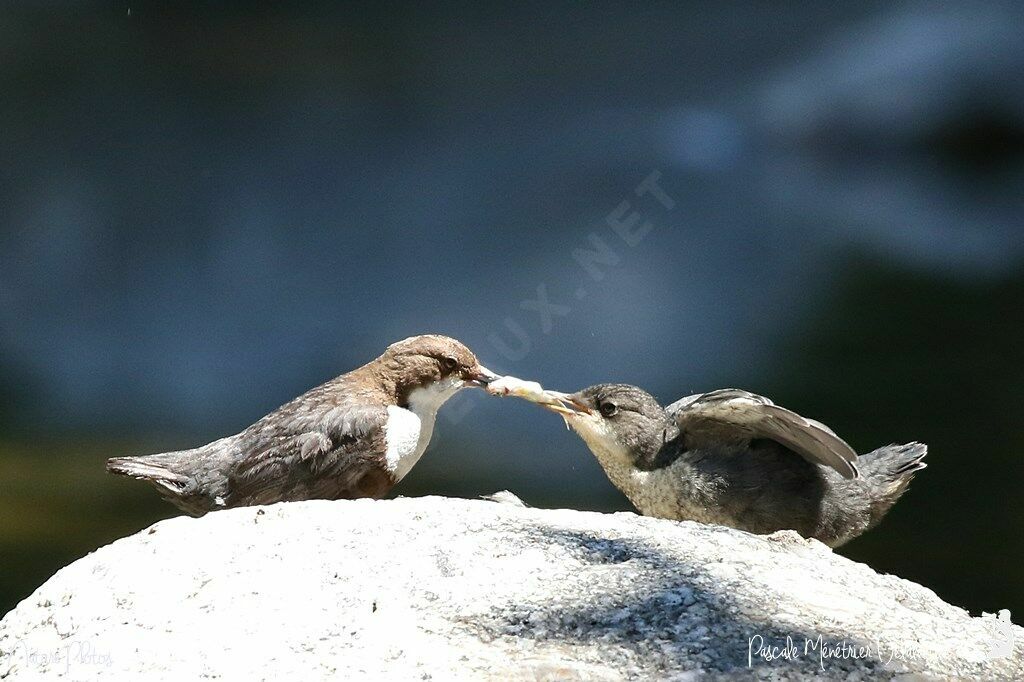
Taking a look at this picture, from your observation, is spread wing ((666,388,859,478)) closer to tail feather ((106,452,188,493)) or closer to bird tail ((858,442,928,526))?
bird tail ((858,442,928,526))

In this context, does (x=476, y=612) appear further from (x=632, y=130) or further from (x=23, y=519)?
(x=632, y=130)

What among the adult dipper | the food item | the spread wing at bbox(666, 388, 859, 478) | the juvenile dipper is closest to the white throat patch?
the adult dipper

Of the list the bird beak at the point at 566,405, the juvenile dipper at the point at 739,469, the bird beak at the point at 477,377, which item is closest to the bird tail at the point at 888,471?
the juvenile dipper at the point at 739,469

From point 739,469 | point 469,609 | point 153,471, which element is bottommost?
point 469,609

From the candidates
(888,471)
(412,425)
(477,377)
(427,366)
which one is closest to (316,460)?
(412,425)

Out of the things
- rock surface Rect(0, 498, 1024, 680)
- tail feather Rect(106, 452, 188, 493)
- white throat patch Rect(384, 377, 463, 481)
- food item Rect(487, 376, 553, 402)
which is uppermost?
food item Rect(487, 376, 553, 402)

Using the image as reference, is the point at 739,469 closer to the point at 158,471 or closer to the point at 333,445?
the point at 333,445

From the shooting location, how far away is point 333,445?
477 cm

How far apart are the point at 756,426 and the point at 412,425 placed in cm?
144

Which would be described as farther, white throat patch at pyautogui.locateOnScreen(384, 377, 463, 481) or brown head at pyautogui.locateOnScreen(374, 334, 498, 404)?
brown head at pyautogui.locateOnScreen(374, 334, 498, 404)

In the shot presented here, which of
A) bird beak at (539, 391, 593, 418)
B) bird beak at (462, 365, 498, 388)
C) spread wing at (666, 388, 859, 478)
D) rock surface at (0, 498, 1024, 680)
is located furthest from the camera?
bird beak at (539, 391, 593, 418)

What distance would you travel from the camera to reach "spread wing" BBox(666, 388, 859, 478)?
4.52 m

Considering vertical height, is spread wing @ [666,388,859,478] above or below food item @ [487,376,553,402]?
below

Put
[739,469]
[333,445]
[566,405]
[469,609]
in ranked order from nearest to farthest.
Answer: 1. [469,609]
2. [333,445]
3. [739,469]
4. [566,405]
